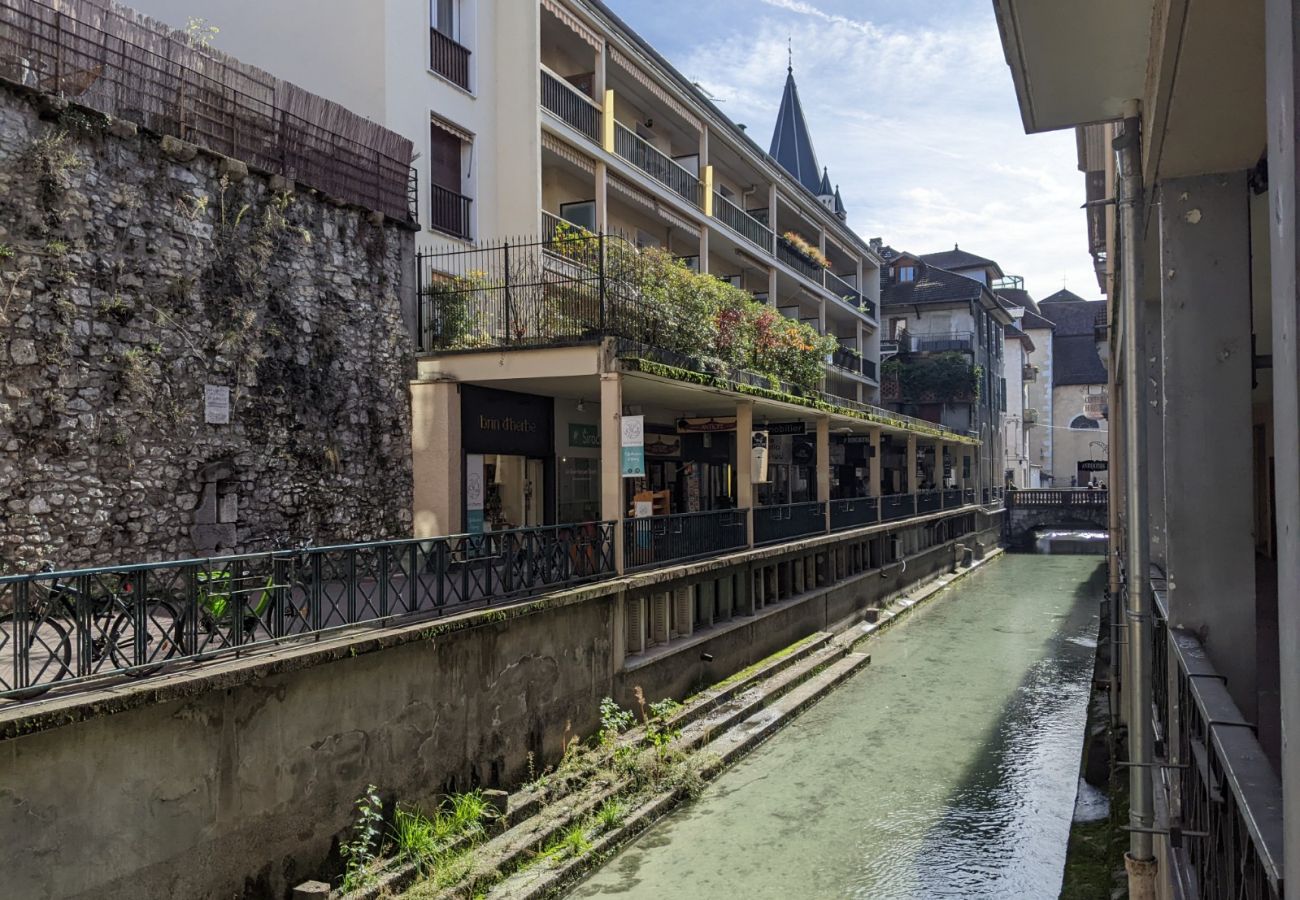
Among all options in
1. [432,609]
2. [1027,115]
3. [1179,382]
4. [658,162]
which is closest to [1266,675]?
[1179,382]

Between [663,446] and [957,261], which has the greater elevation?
[957,261]

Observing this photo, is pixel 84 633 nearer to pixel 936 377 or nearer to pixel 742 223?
pixel 742 223

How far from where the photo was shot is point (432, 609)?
9.61m

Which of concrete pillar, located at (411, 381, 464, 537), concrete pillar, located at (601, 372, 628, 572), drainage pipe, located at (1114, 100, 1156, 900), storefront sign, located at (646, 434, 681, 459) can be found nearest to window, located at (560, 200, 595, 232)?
storefront sign, located at (646, 434, 681, 459)

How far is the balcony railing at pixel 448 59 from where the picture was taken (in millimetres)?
16641

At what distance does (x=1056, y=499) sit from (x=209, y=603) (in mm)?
45762

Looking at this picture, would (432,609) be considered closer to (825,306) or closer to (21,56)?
(21,56)

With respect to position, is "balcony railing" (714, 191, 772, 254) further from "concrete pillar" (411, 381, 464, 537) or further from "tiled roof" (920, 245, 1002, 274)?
"tiled roof" (920, 245, 1002, 274)

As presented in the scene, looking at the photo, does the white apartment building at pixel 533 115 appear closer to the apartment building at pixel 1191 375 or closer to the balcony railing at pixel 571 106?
the balcony railing at pixel 571 106

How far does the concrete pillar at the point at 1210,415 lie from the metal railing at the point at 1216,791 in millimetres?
201

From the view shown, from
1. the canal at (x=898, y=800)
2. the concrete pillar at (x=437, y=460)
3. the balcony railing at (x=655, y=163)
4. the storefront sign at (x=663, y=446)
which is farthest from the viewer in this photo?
the balcony railing at (x=655, y=163)

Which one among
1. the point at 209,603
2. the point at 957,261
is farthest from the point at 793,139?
the point at 209,603

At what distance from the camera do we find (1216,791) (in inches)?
109

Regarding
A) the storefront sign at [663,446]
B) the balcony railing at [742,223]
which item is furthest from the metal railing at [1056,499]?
the storefront sign at [663,446]
